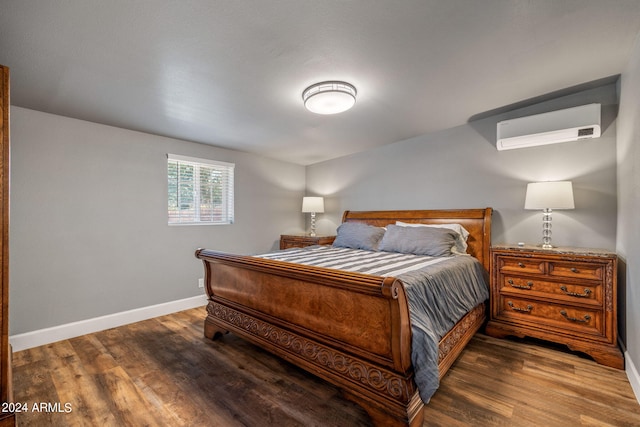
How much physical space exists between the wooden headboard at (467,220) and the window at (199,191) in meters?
2.30

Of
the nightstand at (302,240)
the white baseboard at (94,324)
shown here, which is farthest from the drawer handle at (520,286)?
the white baseboard at (94,324)

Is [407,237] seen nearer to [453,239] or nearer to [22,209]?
[453,239]

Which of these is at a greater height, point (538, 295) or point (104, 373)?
point (538, 295)

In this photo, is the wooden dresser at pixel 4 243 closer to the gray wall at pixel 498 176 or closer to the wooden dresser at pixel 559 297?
the wooden dresser at pixel 559 297

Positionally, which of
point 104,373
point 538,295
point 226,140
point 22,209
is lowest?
point 104,373

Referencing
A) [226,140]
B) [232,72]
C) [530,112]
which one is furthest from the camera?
[226,140]

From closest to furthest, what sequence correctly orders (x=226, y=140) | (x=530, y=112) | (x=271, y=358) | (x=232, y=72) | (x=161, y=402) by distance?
(x=161, y=402), (x=232, y=72), (x=271, y=358), (x=530, y=112), (x=226, y=140)

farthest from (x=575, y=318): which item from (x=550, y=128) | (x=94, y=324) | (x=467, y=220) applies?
(x=94, y=324)

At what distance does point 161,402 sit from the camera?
1.75 m

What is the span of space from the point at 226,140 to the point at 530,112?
3.47 meters

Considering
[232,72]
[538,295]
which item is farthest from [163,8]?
[538,295]

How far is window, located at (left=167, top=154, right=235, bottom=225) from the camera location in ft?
11.9

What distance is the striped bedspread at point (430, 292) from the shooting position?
1.44 meters

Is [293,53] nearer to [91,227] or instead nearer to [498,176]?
[498,176]
